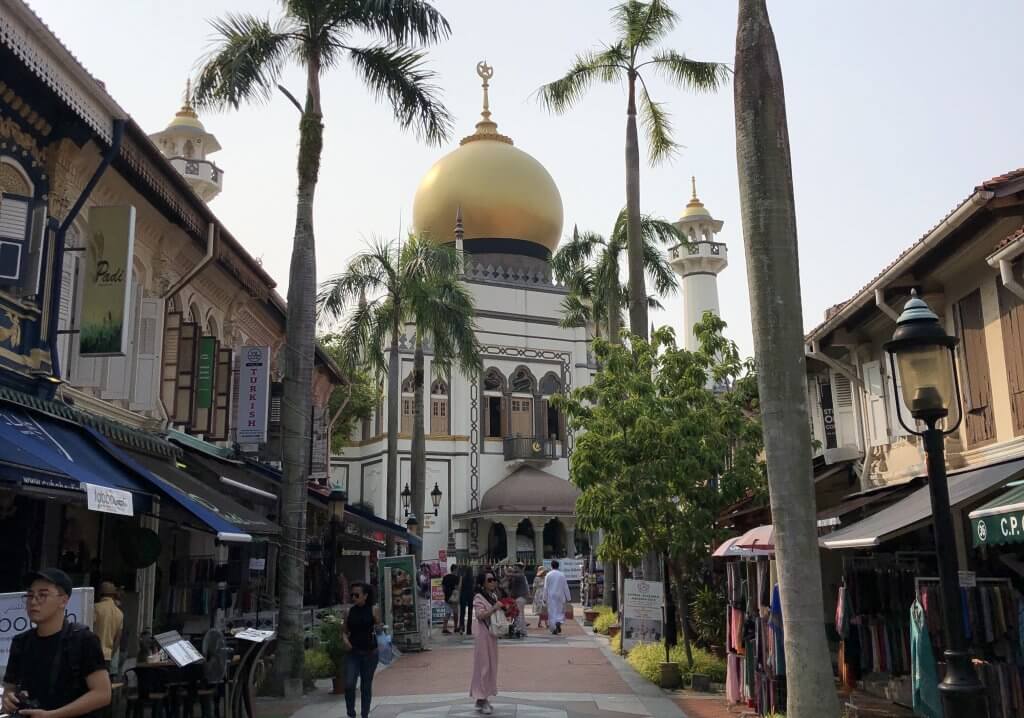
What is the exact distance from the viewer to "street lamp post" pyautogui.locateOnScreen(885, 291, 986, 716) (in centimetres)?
626

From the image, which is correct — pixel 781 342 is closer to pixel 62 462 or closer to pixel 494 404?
pixel 62 462

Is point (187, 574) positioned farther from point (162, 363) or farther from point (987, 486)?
point (987, 486)

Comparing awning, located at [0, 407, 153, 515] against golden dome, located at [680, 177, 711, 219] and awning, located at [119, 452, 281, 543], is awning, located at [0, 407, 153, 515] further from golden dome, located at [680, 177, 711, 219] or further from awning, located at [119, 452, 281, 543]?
golden dome, located at [680, 177, 711, 219]

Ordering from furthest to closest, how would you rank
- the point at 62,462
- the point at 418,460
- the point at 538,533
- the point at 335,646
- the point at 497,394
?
1. the point at 497,394
2. the point at 538,533
3. the point at 418,460
4. the point at 335,646
5. the point at 62,462

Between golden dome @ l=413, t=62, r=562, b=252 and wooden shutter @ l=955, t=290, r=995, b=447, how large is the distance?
3633 cm

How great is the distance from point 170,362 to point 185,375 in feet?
0.96

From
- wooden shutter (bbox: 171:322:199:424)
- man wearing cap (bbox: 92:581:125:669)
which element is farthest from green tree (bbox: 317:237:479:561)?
man wearing cap (bbox: 92:581:125:669)

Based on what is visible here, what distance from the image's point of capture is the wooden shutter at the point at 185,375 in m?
15.2

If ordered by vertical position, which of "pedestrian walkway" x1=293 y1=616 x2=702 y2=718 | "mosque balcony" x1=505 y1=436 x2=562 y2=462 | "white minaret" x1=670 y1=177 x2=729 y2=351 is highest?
"white minaret" x1=670 y1=177 x2=729 y2=351

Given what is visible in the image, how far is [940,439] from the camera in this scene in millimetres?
6824

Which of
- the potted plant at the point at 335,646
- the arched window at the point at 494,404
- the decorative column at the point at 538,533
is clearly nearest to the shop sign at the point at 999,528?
the potted plant at the point at 335,646

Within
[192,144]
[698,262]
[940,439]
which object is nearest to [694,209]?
[698,262]

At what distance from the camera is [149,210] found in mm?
14328

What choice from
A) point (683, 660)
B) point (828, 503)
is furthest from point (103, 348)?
point (828, 503)
